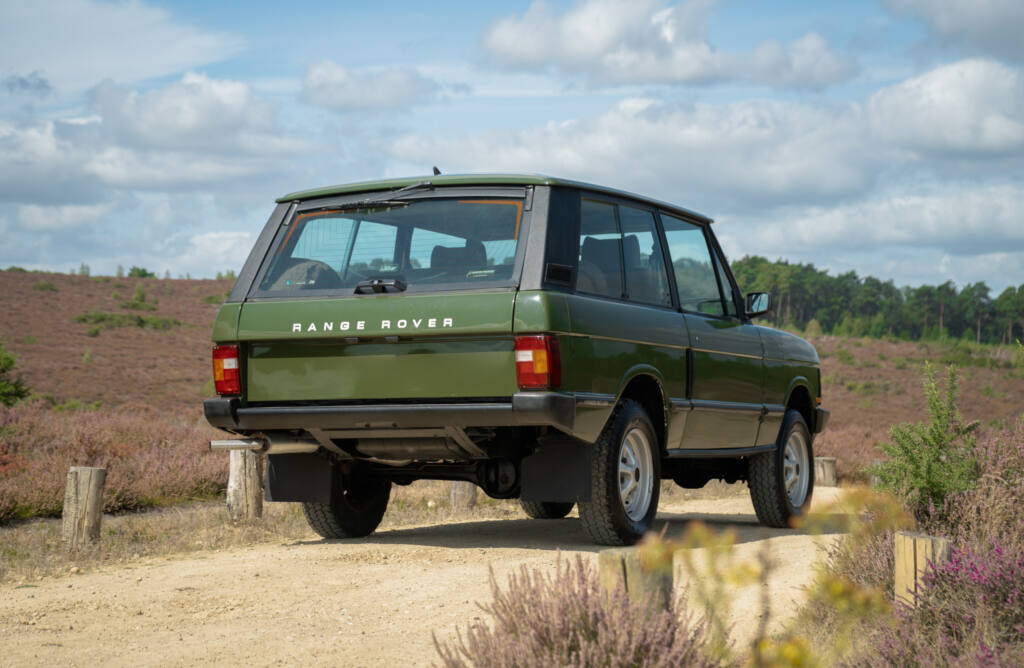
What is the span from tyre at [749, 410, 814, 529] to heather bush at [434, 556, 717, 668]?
5.37 meters

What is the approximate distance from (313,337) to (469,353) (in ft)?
3.36

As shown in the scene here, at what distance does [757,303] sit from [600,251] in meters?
2.30

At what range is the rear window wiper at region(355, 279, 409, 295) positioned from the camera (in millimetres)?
6859

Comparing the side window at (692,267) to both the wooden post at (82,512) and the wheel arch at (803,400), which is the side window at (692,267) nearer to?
the wheel arch at (803,400)

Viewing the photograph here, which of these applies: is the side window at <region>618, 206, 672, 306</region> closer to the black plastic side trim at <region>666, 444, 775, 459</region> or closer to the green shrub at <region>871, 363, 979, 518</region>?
the black plastic side trim at <region>666, 444, 775, 459</region>

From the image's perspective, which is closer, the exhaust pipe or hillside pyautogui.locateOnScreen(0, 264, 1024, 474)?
the exhaust pipe

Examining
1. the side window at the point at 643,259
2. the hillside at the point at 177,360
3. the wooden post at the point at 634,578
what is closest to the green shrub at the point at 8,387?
the hillside at the point at 177,360

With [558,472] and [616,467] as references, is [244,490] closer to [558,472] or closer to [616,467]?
[558,472]

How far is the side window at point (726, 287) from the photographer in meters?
8.95

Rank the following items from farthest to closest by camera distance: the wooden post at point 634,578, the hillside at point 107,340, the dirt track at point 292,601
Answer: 1. the hillside at point 107,340
2. the dirt track at point 292,601
3. the wooden post at point 634,578

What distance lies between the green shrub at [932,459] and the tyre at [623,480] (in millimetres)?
1489

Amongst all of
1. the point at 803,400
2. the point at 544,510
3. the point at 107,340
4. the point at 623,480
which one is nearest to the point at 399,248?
the point at 623,480

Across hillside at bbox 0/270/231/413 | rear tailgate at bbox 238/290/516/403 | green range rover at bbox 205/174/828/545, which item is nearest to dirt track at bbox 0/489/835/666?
green range rover at bbox 205/174/828/545

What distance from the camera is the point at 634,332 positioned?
285 inches
